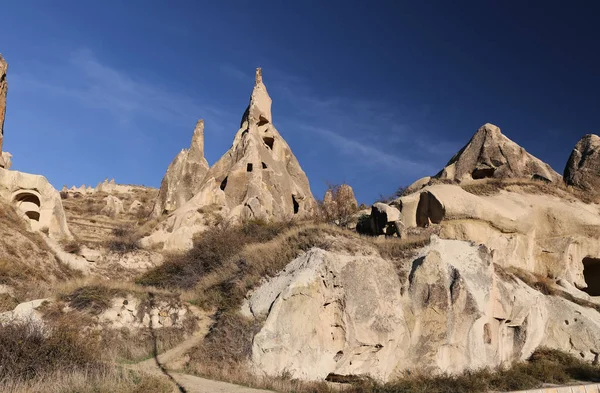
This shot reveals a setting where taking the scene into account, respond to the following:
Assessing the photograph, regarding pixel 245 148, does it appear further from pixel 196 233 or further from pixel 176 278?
pixel 176 278

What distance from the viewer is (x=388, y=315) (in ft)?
35.1

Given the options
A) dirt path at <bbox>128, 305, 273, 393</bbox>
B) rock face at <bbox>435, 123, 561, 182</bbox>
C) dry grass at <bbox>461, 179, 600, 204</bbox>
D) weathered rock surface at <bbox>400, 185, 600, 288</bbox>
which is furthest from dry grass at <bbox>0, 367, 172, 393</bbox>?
rock face at <bbox>435, 123, 561, 182</bbox>

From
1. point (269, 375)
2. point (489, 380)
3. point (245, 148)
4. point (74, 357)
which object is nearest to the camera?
point (74, 357)

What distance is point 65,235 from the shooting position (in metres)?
21.2

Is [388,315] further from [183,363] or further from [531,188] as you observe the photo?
[531,188]

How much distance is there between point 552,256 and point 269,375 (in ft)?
41.1

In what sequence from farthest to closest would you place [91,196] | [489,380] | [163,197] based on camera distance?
[91,196] → [163,197] → [489,380]

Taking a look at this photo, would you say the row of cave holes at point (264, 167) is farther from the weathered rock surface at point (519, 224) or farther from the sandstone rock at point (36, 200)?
the weathered rock surface at point (519, 224)

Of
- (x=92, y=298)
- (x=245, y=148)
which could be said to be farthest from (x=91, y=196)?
(x=92, y=298)

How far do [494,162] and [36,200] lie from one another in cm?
2017

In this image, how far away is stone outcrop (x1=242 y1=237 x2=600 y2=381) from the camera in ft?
31.7

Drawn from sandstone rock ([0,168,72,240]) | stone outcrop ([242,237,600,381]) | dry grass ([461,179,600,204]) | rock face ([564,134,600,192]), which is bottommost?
stone outcrop ([242,237,600,381])

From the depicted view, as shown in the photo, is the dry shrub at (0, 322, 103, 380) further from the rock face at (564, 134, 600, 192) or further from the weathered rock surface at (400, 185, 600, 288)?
the rock face at (564, 134, 600, 192)

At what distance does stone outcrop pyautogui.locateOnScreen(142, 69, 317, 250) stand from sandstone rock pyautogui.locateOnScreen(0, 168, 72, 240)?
385cm
